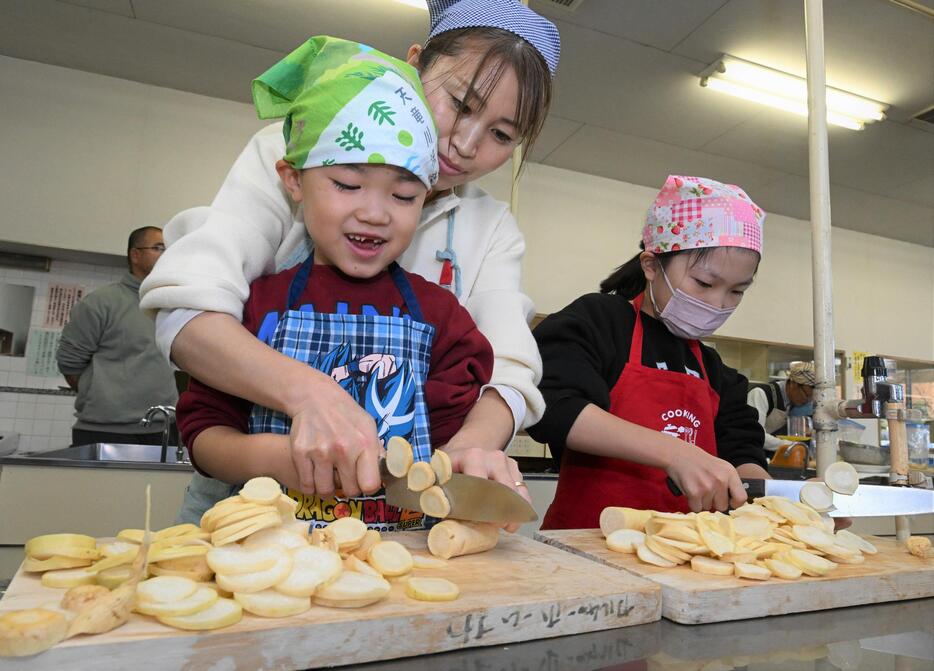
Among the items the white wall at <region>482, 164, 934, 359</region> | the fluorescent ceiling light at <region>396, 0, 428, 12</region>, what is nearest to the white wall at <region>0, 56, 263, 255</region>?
the fluorescent ceiling light at <region>396, 0, 428, 12</region>

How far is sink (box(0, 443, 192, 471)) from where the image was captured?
1.70 m

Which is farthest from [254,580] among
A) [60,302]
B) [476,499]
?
[60,302]

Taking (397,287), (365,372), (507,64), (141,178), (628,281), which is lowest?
(365,372)

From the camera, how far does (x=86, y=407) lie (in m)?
2.67

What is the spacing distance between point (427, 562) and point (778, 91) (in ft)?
11.5

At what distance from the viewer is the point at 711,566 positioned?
685 millimetres

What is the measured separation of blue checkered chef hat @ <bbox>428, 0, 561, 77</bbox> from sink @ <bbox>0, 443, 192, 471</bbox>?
4.48ft

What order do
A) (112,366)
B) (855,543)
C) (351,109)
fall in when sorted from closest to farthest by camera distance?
(351,109) → (855,543) → (112,366)

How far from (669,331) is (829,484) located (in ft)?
1.53

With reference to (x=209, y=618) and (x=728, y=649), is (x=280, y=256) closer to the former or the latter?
(x=209, y=618)

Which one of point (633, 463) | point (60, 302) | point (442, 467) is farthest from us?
point (60, 302)

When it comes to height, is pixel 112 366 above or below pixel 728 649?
above

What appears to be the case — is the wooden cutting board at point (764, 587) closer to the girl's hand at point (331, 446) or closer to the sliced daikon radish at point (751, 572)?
the sliced daikon radish at point (751, 572)

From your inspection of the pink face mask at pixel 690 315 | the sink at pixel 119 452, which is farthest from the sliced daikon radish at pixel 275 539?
the sink at pixel 119 452
